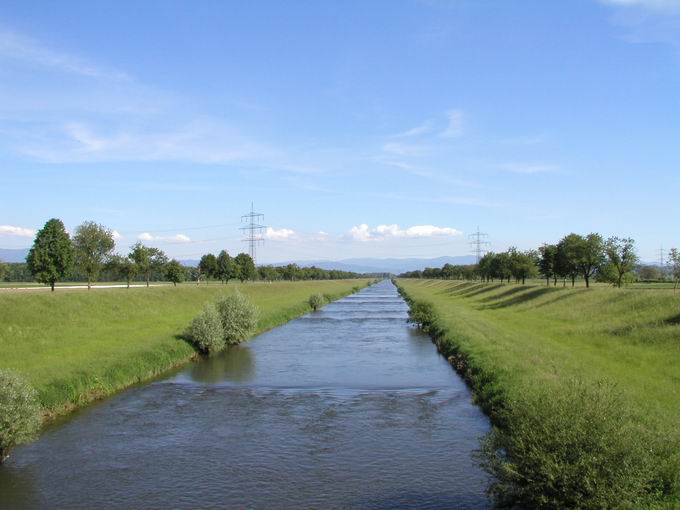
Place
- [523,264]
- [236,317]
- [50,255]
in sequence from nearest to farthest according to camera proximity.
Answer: [236,317] < [50,255] < [523,264]

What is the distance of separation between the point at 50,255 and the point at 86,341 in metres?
29.6

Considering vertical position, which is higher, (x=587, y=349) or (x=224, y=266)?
(x=224, y=266)

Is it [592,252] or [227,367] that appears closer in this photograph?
[227,367]

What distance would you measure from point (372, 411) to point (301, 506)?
8982mm

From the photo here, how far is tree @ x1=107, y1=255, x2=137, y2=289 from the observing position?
75.5 m

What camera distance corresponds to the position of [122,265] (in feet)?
258

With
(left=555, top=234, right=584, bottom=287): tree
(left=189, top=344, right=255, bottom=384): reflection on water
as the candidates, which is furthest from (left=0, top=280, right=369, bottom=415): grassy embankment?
(left=555, top=234, right=584, bottom=287): tree

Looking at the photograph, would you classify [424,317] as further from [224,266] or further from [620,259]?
[224,266]

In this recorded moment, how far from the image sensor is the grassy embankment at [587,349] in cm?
1797

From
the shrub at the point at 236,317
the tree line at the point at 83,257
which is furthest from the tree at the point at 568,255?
the tree line at the point at 83,257

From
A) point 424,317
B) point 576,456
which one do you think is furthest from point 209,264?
point 576,456

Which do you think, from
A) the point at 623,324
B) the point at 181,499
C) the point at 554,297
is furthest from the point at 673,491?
the point at 554,297

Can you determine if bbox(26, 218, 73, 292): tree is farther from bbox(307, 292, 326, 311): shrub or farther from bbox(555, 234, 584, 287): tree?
bbox(555, 234, 584, 287): tree

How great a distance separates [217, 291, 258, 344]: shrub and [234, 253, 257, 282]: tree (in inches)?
3059
